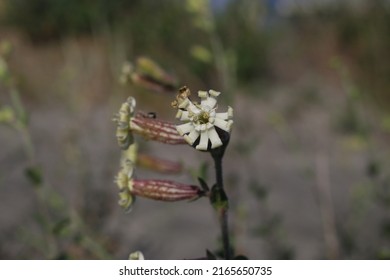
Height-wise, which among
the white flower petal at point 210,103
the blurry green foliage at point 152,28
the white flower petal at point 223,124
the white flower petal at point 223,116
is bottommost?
the white flower petal at point 223,124

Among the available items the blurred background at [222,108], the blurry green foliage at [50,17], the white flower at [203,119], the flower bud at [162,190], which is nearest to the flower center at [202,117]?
the white flower at [203,119]

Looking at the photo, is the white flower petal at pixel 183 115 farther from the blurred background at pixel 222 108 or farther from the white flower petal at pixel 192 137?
the blurred background at pixel 222 108

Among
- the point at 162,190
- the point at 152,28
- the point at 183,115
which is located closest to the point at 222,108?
the point at 152,28

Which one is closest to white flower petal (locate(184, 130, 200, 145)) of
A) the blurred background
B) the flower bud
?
the flower bud

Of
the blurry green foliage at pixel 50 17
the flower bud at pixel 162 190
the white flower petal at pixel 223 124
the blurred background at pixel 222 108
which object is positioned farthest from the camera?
the blurry green foliage at pixel 50 17

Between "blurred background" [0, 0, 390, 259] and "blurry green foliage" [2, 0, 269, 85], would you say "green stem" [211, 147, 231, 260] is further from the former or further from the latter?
"blurry green foliage" [2, 0, 269, 85]

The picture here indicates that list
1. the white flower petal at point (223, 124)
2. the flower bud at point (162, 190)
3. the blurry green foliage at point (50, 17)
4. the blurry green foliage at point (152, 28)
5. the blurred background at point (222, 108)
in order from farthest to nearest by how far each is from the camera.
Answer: the blurry green foliage at point (50, 17) < the blurry green foliage at point (152, 28) < the blurred background at point (222, 108) < the flower bud at point (162, 190) < the white flower petal at point (223, 124)

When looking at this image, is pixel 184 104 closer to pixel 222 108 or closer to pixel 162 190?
pixel 162 190

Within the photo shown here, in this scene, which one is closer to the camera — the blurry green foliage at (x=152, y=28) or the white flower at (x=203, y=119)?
the white flower at (x=203, y=119)

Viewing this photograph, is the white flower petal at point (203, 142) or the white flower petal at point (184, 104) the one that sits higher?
the white flower petal at point (184, 104)
